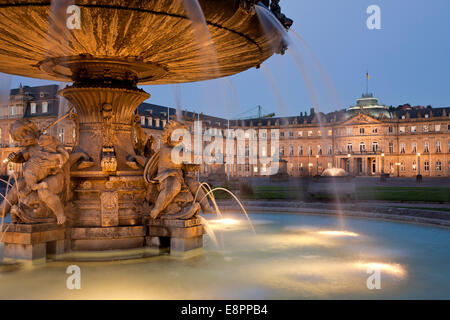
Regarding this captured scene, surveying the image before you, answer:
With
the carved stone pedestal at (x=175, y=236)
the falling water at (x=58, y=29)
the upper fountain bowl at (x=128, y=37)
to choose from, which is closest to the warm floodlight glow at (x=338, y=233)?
the carved stone pedestal at (x=175, y=236)

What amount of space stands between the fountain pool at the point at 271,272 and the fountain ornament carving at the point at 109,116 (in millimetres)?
722

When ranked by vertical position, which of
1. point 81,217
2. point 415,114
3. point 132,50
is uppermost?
point 415,114

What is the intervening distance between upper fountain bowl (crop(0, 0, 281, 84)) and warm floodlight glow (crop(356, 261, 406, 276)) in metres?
3.60

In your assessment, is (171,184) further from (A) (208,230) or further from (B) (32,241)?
(B) (32,241)

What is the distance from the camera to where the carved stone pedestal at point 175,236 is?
6270mm

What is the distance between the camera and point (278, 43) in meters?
6.61

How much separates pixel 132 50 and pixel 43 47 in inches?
51.4

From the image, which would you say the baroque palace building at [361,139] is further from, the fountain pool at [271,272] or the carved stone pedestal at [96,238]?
the carved stone pedestal at [96,238]

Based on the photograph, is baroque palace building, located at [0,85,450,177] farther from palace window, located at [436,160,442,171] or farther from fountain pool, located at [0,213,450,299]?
fountain pool, located at [0,213,450,299]

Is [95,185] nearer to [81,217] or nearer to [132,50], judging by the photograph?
[81,217]

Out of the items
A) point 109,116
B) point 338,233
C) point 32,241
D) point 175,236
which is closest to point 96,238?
point 32,241
